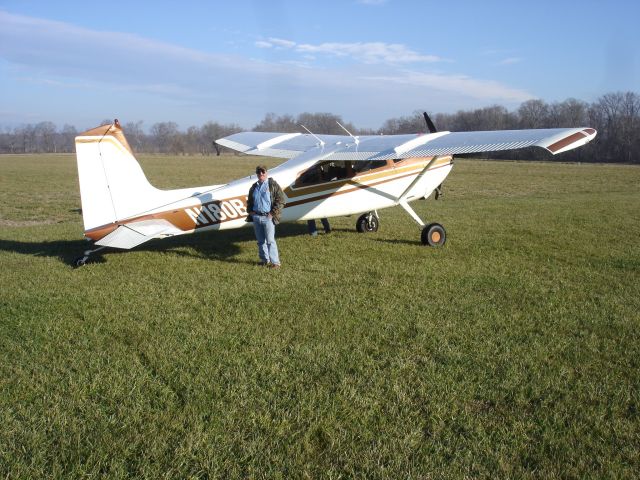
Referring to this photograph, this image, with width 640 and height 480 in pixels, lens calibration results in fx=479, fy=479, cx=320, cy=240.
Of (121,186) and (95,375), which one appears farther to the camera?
(121,186)

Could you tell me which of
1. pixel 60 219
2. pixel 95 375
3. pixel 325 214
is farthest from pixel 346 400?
pixel 60 219

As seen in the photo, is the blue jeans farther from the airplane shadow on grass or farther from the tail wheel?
the tail wheel

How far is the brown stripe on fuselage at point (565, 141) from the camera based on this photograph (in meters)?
6.97

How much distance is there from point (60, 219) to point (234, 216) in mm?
8996

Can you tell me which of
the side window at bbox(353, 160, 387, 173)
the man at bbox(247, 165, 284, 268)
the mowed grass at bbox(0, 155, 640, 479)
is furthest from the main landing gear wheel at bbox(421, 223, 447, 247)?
the man at bbox(247, 165, 284, 268)

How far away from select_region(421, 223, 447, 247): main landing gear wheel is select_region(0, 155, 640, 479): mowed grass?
87 centimetres

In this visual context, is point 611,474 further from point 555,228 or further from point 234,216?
point 555,228

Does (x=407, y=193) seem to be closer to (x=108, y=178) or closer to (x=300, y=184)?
(x=300, y=184)

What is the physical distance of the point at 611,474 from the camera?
2.89 metres

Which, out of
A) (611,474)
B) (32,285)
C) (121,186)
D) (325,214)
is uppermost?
(121,186)

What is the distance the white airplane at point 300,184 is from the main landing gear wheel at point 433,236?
0.02m

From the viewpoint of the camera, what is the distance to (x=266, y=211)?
7.69 m

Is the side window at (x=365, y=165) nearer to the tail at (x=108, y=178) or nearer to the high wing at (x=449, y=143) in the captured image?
the high wing at (x=449, y=143)

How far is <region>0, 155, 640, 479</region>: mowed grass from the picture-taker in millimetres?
3068
